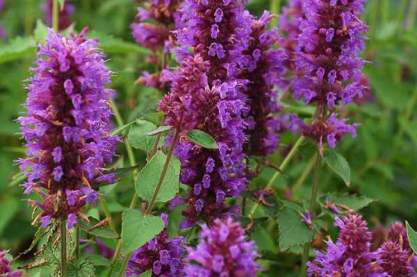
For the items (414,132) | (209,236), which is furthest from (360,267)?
(414,132)

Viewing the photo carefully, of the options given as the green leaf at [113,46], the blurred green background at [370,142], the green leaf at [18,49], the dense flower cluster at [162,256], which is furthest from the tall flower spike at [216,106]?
the blurred green background at [370,142]

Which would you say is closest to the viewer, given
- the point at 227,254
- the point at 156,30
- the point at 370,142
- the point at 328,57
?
the point at 227,254

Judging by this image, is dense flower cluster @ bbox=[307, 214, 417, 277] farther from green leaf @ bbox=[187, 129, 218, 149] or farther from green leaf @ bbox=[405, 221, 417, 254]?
green leaf @ bbox=[187, 129, 218, 149]

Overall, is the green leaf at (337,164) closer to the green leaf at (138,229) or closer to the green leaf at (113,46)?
the green leaf at (138,229)

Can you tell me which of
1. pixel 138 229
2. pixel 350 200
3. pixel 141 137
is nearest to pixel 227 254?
pixel 138 229

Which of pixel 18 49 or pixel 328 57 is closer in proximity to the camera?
pixel 328 57

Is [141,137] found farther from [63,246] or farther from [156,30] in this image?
[156,30]
